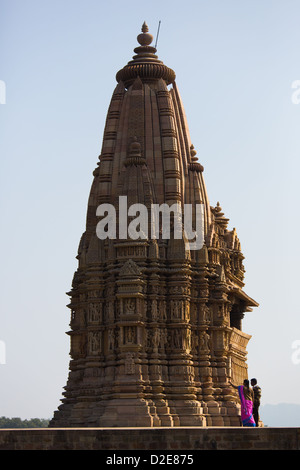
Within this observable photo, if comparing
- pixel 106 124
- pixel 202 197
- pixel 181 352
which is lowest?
pixel 181 352

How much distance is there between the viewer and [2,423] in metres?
137

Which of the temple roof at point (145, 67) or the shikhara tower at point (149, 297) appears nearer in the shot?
the shikhara tower at point (149, 297)

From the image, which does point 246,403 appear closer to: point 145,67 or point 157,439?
point 157,439

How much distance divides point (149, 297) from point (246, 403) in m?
7.52

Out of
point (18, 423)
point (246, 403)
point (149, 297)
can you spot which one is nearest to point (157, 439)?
point (246, 403)

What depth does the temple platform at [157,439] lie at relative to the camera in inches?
1176

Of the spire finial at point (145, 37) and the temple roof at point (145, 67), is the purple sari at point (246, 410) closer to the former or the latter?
the temple roof at point (145, 67)

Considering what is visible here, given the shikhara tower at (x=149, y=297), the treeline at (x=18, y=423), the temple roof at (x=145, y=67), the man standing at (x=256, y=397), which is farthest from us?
the treeline at (x=18, y=423)

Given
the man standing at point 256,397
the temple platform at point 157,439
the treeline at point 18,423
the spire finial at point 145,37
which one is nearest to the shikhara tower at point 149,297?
the spire finial at point 145,37

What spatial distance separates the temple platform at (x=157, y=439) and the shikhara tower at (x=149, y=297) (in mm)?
6034

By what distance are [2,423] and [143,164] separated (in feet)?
335

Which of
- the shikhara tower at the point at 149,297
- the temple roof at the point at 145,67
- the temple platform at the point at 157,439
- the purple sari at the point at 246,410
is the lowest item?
the temple platform at the point at 157,439
